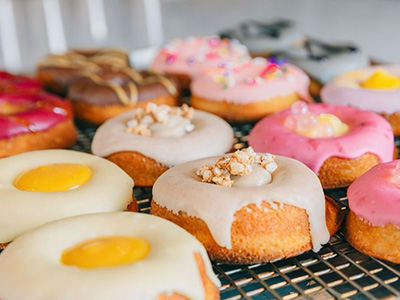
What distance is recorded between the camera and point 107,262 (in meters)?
1.72

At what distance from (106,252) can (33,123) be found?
5.24 ft

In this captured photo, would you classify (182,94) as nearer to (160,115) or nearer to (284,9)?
(160,115)

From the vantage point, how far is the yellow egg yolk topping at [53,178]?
7.55 feet

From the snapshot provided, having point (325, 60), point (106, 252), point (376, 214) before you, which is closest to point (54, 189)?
point (106, 252)

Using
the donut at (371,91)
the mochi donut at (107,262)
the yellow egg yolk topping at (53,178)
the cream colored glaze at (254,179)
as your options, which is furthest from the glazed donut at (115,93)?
the mochi donut at (107,262)

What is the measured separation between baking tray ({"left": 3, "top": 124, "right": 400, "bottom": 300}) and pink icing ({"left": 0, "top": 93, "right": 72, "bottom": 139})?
1491 mm

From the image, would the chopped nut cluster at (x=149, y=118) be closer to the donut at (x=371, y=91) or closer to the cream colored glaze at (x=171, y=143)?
the cream colored glaze at (x=171, y=143)

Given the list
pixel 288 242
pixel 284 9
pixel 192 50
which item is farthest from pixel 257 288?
pixel 284 9

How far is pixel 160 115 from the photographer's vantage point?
9.46ft

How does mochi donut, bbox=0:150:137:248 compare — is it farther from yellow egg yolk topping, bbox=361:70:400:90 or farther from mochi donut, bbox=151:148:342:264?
yellow egg yolk topping, bbox=361:70:400:90

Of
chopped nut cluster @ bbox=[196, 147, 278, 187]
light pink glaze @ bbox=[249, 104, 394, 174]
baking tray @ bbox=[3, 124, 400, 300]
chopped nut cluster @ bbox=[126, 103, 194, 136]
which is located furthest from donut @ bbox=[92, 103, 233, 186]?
baking tray @ bbox=[3, 124, 400, 300]

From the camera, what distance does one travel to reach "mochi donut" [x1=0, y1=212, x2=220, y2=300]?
63.9 inches

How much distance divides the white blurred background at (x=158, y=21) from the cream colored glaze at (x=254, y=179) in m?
4.51

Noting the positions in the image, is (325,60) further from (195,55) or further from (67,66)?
(67,66)
